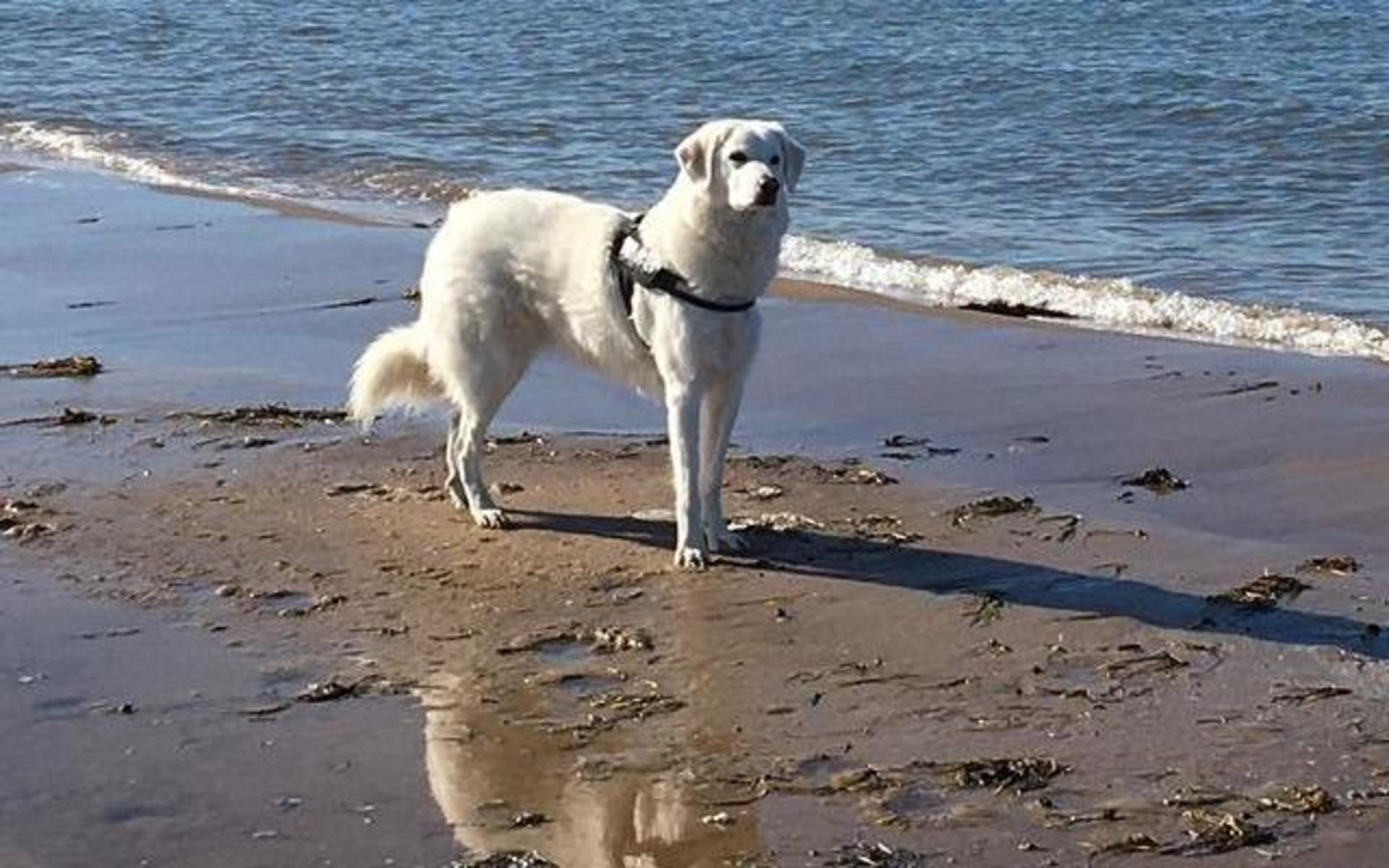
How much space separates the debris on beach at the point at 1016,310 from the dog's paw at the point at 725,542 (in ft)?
14.8

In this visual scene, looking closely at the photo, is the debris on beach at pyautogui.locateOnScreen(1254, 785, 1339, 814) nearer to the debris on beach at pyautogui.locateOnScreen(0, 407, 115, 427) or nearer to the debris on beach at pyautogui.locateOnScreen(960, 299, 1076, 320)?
the debris on beach at pyautogui.locateOnScreen(0, 407, 115, 427)

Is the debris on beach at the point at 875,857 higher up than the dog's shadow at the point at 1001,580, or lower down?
higher up

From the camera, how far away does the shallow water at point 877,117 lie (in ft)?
44.6

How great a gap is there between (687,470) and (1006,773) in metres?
2.24

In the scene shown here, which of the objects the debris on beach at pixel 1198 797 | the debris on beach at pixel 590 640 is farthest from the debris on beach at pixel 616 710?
the debris on beach at pixel 1198 797

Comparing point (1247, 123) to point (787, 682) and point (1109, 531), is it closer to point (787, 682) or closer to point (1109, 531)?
point (1109, 531)

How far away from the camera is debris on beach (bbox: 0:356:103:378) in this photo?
9969 mm

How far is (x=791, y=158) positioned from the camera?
24.6ft

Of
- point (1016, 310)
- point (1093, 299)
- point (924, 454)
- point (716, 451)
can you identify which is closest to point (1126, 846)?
point (716, 451)

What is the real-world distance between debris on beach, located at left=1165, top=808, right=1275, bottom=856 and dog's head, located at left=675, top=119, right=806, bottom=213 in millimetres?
2698

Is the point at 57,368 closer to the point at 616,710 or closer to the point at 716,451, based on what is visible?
the point at 716,451

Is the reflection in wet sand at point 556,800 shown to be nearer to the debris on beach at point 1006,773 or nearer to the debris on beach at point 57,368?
the debris on beach at point 1006,773

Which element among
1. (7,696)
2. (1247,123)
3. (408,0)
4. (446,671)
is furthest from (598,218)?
(408,0)

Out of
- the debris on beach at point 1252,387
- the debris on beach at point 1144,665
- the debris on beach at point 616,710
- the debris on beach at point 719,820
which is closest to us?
the debris on beach at point 719,820
